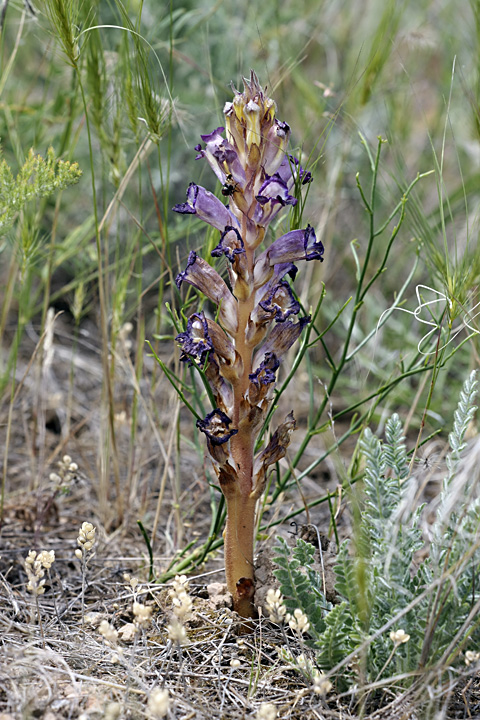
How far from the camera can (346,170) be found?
3.98m

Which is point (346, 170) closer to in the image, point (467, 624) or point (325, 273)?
point (325, 273)

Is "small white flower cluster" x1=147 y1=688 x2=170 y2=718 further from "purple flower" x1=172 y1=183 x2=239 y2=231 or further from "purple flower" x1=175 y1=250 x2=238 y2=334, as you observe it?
"purple flower" x1=172 y1=183 x2=239 y2=231

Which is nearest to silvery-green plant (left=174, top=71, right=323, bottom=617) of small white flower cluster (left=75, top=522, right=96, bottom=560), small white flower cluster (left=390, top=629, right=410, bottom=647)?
small white flower cluster (left=75, top=522, right=96, bottom=560)

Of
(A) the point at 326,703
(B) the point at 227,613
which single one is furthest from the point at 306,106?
(A) the point at 326,703

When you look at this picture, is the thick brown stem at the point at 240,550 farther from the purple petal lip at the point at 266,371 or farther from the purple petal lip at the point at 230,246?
the purple petal lip at the point at 230,246

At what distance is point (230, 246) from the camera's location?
1694mm

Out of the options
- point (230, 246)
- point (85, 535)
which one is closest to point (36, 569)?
point (85, 535)

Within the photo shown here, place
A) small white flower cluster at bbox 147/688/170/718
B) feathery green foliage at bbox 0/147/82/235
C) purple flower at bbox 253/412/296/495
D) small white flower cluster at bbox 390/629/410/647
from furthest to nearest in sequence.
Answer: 1. feathery green foliage at bbox 0/147/82/235
2. purple flower at bbox 253/412/296/495
3. small white flower cluster at bbox 390/629/410/647
4. small white flower cluster at bbox 147/688/170/718

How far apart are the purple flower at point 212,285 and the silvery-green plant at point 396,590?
469 mm

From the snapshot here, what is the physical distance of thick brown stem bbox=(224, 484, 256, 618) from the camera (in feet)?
5.98

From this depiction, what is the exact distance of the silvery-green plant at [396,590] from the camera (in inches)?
61.2

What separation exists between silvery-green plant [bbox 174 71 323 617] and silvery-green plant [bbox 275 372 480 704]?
0.75 ft

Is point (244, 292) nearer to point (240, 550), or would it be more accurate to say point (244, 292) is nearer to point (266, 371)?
point (266, 371)

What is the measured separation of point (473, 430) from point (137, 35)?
1758 millimetres
